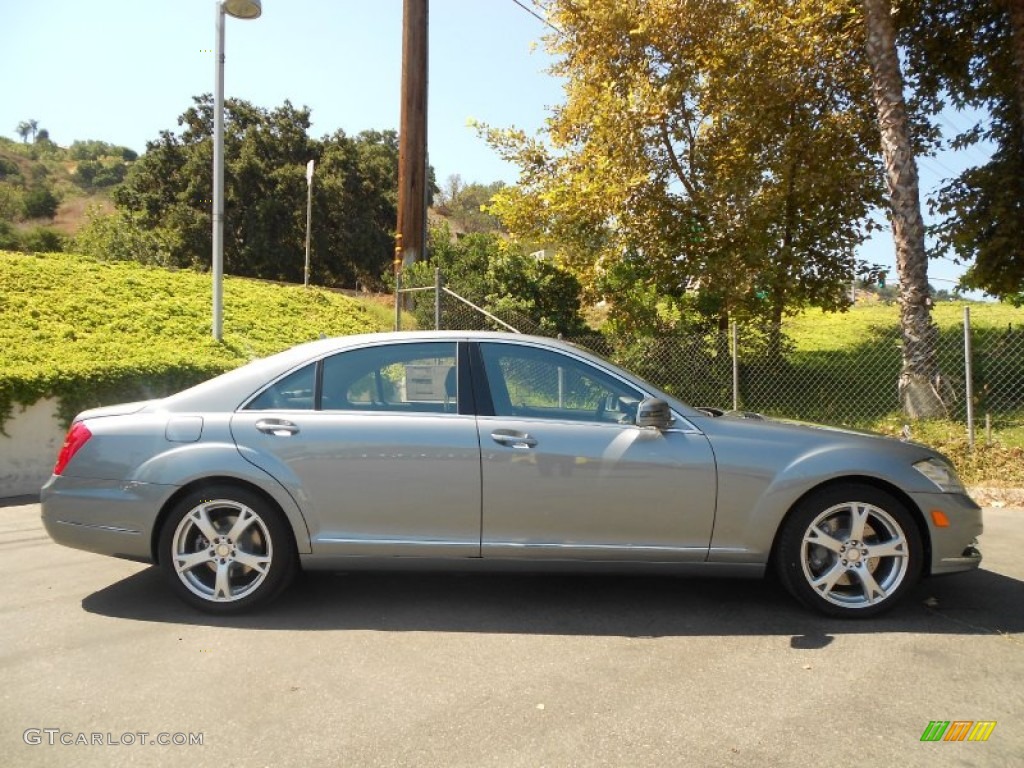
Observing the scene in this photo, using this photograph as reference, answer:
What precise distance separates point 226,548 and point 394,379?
51.3 inches

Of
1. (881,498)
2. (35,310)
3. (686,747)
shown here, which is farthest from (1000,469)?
(35,310)

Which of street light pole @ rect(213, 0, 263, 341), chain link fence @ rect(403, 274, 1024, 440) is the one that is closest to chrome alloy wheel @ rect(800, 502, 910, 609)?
chain link fence @ rect(403, 274, 1024, 440)

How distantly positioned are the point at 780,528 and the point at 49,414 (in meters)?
7.46

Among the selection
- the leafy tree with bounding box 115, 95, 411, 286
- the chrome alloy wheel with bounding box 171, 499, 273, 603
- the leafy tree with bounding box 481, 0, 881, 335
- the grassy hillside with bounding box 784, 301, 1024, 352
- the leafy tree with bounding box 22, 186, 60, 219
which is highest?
the leafy tree with bounding box 22, 186, 60, 219

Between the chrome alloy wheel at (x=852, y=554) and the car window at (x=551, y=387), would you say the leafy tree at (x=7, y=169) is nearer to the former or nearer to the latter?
the car window at (x=551, y=387)

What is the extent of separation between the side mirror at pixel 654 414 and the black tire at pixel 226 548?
6.67 feet

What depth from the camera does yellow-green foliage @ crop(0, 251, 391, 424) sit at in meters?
8.27

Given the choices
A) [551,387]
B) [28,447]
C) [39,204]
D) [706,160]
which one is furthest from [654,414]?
[39,204]

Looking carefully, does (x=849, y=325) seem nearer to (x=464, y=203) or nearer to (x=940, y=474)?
(x=940, y=474)

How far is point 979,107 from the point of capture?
540 inches

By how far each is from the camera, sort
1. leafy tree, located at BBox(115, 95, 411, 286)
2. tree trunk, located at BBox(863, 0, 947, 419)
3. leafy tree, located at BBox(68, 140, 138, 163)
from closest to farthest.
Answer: tree trunk, located at BBox(863, 0, 947, 419), leafy tree, located at BBox(115, 95, 411, 286), leafy tree, located at BBox(68, 140, 138, 163)

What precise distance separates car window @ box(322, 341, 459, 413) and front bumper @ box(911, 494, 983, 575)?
8.71ft

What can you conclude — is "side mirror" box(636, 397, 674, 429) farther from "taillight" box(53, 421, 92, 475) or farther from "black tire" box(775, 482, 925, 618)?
"taillight" box(53, 421, 92, 475)

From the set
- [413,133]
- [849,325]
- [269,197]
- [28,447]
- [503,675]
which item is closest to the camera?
[503,675]
